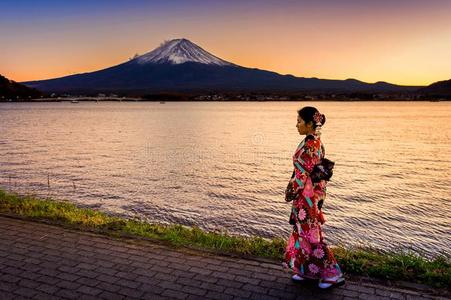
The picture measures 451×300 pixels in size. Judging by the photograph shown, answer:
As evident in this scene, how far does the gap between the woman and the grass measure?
72cm

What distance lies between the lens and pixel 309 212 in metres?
5.43

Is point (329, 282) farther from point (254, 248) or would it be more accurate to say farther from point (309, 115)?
point (309, 115)

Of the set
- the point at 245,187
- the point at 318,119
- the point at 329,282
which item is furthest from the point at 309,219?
the point at 245,187

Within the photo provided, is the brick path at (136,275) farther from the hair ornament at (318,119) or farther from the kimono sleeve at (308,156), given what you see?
the hair ornament at (318,119)

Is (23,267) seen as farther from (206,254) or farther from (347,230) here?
(347,230)

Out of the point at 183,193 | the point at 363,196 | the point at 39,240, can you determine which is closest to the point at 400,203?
the point at 363,196

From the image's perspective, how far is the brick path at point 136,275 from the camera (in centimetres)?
511

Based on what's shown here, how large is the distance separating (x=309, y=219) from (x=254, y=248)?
62.2 inches

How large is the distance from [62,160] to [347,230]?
59.5 feet

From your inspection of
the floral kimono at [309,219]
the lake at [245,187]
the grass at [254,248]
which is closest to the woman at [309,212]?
the floral kimono at [309,219]

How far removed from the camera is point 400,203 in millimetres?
14391

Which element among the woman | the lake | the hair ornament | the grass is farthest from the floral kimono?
the lake

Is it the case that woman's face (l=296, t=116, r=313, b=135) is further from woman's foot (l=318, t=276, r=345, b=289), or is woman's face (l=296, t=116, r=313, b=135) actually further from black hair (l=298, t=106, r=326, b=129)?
woman's foot (l=318, t=276, r=345, b=289)

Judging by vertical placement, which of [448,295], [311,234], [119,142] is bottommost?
[119,142]
